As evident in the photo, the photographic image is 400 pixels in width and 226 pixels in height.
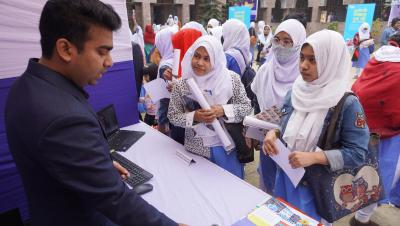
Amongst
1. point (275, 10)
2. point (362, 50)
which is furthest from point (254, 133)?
point (275, 10)

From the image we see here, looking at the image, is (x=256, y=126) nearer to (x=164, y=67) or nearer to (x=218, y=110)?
(x=218, y=110)

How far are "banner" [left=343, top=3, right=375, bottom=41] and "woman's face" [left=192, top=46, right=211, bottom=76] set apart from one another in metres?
9.63

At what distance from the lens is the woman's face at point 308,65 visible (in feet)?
5.07

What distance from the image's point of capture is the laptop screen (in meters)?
2.19

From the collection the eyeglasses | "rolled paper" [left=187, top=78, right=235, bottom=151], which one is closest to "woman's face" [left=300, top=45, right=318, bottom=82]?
"rolled paper" [left=187, top=78, right=235, bottom=151]

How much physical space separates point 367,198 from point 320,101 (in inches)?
22.9

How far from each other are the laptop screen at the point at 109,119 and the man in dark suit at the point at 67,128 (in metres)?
1.30

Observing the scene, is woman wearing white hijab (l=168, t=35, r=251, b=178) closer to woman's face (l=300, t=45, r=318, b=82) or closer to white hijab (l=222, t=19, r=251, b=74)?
woman's face (l=300, t=45, r=318, b=82)

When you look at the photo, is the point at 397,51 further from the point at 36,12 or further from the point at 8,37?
the point at 8,37

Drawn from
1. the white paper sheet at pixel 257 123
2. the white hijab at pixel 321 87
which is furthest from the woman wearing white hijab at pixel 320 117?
the white paper sheet at pixel 257 123

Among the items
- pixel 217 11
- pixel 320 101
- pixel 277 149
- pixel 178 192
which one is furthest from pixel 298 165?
pixel 217 11

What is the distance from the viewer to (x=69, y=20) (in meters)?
0.80

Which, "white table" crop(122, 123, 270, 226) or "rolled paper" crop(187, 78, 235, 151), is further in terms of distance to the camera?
"rolled paper" crop(187, 78, 235, 151)

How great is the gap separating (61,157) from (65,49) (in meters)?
0.32
